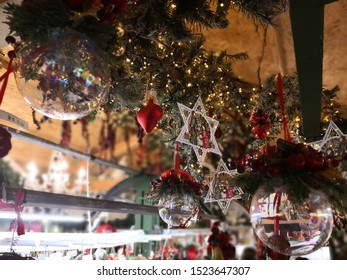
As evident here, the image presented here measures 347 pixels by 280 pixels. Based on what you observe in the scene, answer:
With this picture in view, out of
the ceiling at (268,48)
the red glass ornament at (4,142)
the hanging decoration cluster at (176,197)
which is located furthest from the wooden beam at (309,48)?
the red glass ornament at (4,142)

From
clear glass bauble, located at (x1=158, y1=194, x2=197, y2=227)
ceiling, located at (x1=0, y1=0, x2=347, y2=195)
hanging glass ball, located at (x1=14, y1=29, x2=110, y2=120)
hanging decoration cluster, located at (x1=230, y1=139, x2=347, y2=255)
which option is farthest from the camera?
ceiling, located at (x1=0, y1=0, x2=347, y2=195)

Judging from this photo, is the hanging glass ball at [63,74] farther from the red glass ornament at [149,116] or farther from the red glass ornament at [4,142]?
the red glass ornament at [149,116]

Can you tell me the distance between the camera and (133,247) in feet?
9.74

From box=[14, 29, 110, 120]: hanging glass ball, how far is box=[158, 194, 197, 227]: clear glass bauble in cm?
62

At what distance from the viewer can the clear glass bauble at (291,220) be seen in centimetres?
108

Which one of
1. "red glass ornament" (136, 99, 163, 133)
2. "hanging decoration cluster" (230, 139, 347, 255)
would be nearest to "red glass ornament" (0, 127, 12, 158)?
"red glass ornament" (136, 99, 163, 133)

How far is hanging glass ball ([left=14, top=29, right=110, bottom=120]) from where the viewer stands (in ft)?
3.19

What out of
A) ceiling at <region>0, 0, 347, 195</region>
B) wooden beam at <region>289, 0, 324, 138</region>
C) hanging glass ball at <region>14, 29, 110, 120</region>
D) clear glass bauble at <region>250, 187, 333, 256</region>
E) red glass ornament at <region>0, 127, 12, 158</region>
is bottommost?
clear glass bauble at <region>250, 187, 333, 256</region>

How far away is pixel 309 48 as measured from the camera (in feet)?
4.11

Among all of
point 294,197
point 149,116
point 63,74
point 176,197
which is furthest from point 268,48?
point 63,74

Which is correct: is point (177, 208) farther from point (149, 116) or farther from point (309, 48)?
point (309, 48)

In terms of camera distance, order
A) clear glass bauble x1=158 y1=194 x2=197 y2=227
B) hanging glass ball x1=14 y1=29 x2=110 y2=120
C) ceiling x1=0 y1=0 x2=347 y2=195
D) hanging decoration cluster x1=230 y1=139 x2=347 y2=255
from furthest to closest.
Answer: ceiling x1=0 y1=0 x2=347 y2=195
clear glass bauble x1=158 y1=194 x2=197 y2=227
hanging decoration cluster x1=230 y1=139 x2=347 y2=255
hanging glass ball x1=14 y1=29 x2=110 y2=120

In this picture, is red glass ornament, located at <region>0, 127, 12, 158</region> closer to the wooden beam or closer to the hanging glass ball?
the hanging glass ball

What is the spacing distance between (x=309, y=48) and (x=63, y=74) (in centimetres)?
85
